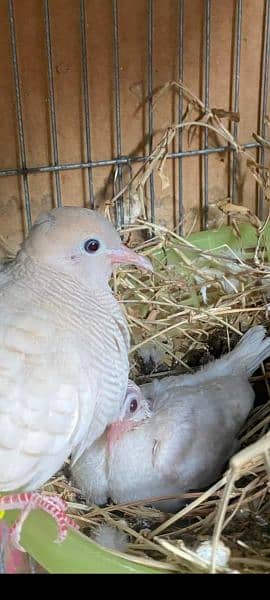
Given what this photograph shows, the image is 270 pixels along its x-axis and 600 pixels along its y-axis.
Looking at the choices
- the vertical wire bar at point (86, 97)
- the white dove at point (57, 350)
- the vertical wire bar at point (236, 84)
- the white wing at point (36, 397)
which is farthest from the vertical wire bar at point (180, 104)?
the white wing at point (36, 397)

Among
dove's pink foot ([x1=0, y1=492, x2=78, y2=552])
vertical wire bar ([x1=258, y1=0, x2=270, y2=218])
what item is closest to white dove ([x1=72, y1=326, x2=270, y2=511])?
dove's pink foot ([x1=0, y1=492, x2=78, y2=552])

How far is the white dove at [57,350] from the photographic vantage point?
1122 mm

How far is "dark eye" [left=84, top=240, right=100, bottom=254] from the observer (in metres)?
1.29

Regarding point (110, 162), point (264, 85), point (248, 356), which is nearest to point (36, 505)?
point (248, 356)

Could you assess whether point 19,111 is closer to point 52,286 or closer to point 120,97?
point 120,97

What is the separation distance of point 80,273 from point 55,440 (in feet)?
1.07

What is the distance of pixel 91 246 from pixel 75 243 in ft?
0.12

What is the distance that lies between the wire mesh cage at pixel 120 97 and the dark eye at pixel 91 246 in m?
0.50

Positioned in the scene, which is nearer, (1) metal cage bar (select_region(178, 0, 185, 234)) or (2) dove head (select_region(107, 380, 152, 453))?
(2) dove head (select_region(107, 380, 152, 453))

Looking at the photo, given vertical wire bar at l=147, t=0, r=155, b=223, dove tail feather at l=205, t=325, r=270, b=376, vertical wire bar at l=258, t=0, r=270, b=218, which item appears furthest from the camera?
vertical wire bar at l=258, t=0, r=270, b=218

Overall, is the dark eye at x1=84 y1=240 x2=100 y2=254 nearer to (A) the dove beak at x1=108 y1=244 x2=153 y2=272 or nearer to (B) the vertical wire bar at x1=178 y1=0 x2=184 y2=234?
(A) the dove beak at x1=108 y1=244 x2=153 y2=272

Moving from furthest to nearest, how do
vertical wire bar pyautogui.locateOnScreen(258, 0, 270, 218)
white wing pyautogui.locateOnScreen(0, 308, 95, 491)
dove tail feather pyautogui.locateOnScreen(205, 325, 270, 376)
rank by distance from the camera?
vertical wire bar pyautogui.locateOnScreen(258, 0, 270, 218) → dove tail feather pyautogui.locateOnScreen(205, 325, 270, 376) → white wing pyautogui.locateOnScreen(0, 308, 95, 491)

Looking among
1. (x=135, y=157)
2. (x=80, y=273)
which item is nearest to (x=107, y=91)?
(x=135, y=157)
